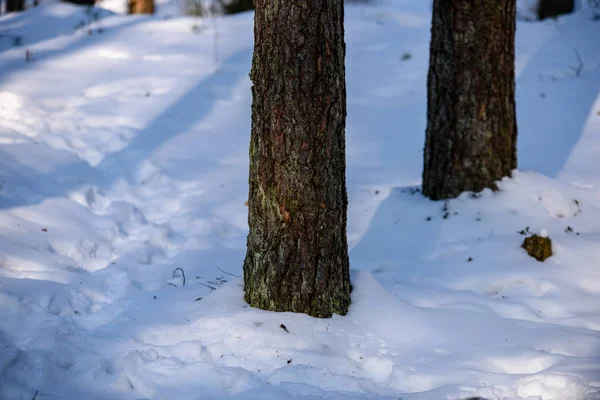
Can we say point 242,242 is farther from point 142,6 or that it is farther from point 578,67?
point 142,6

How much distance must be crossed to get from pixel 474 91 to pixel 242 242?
2.14 meters

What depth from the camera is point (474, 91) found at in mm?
4762

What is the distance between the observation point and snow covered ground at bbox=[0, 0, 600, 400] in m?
2.85

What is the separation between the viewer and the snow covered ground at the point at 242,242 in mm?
2846

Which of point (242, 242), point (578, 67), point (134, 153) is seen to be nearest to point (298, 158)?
point (242, 242)

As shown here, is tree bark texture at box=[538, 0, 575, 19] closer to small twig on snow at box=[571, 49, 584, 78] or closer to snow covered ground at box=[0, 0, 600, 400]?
snow covered ground at box=[0, 0, 600, 400]

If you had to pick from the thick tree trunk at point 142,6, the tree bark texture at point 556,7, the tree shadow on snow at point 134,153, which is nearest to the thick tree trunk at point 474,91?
the tree shadow on snow at point 134,153

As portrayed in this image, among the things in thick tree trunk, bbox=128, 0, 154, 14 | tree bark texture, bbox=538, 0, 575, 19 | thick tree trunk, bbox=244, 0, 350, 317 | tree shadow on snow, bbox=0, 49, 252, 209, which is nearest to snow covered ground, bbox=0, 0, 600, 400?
tree shadow on snow, bbox=0, 49, 252, 209

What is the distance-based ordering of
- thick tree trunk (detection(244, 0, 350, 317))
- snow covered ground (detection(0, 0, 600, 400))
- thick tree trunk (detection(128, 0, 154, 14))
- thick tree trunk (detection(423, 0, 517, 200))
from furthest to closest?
thick tree trunk (detection(128, 0, 154, 14)) → thick tree trunk (detection(423, 0, 517, 200)) → thick tree trunk (detection(244, 0, 350, 317)) → snow covered ground (detection(0, 0, 600, 400))

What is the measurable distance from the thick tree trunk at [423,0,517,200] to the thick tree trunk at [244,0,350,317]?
1904 mm

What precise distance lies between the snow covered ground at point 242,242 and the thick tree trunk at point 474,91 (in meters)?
0.25

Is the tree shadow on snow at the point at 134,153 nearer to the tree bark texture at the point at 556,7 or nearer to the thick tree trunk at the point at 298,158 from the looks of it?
the thick tree trunk at the point at 298,158

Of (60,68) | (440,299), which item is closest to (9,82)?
(60,68)

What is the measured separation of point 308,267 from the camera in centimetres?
319
